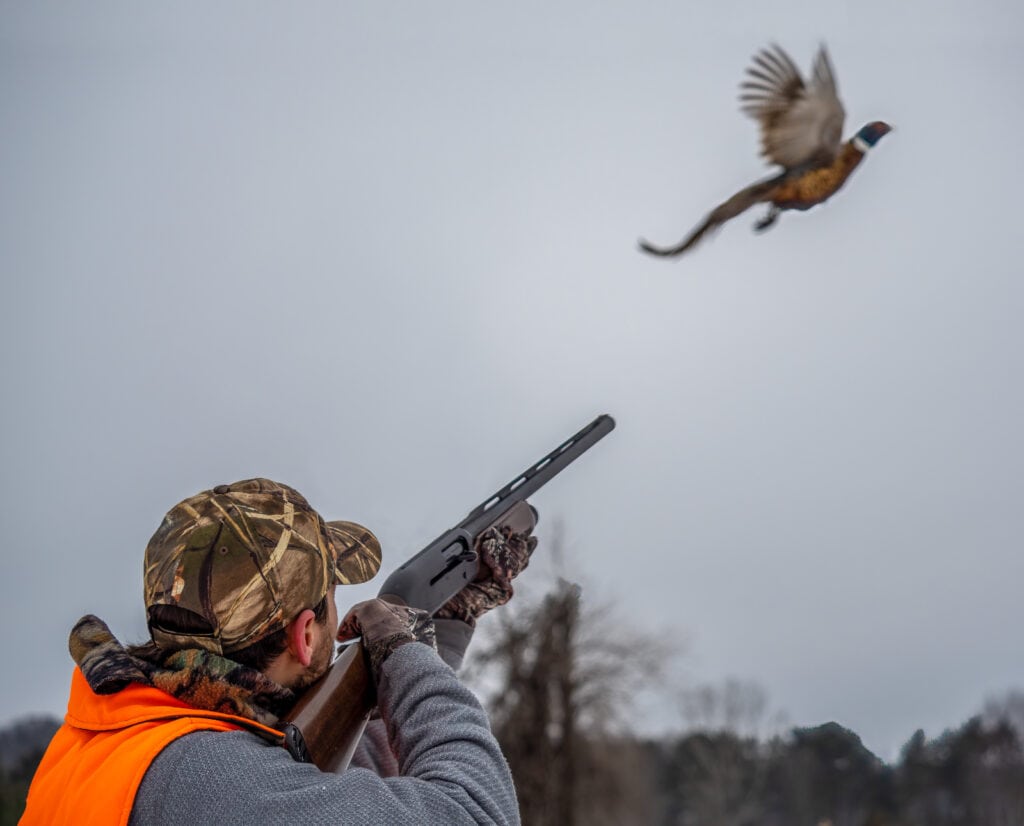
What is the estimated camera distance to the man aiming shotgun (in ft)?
→ 3.95

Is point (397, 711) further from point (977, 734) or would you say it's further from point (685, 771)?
point (685, 771)

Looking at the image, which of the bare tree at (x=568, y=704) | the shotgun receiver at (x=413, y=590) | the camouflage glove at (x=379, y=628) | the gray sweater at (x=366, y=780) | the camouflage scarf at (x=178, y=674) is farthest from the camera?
the bare tree at (x=568, y=704)

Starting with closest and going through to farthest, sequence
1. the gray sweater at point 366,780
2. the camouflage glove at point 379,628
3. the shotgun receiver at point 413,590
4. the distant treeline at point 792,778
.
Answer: the gray sweater at point 366,780, the shotgun receiver at point 413,590, the camouflage glove at point 379,628, the distant treeline at point 792,778

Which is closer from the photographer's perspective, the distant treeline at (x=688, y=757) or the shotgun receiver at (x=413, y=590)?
the shotgun receiver at (x=413, y=590)

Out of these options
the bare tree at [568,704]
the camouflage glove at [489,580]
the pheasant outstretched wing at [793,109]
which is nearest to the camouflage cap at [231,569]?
the camouflage glove at [489,580]

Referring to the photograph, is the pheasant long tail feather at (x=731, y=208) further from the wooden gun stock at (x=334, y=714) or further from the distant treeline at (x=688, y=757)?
the distant treeline at (x=688, y=757)

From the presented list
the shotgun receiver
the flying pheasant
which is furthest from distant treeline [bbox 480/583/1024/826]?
the flying pheasant

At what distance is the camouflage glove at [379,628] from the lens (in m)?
1.54

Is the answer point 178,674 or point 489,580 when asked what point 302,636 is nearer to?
point 178,674

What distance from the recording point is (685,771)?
3.95m

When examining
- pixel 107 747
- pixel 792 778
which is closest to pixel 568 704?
pixel 792 778

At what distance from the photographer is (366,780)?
4.13 ft

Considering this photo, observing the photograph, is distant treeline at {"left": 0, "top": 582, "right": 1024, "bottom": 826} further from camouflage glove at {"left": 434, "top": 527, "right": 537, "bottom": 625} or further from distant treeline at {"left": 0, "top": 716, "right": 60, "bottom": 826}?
camouflage glove at {"left": 434, "top": 527, "right": 537, "bottom": 625}

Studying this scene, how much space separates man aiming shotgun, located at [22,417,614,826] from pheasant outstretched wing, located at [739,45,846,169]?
1.18 metres
